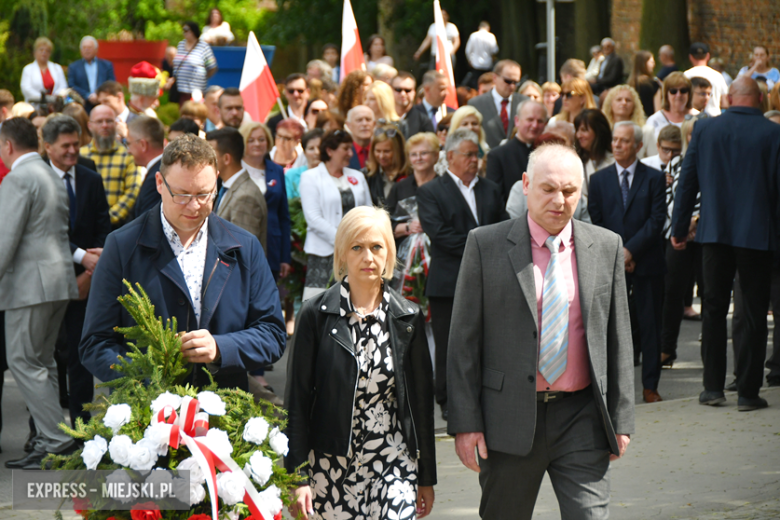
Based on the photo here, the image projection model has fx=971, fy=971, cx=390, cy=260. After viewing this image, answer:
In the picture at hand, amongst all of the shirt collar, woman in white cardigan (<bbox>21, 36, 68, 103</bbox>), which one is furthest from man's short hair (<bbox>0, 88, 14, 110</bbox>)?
the shirt collar

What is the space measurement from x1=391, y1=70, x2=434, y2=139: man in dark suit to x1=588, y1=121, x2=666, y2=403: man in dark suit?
3.62m

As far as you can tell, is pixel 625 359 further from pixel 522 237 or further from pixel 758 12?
pixel 758 12

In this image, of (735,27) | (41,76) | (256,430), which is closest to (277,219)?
(256,430)

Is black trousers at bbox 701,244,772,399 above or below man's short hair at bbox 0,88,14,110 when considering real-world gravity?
below

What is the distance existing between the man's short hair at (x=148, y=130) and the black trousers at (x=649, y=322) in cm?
396

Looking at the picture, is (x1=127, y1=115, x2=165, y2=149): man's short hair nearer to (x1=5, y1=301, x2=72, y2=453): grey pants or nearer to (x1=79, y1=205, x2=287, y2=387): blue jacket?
(x1=5, y1=301, x2=72, y2=453): grey pants

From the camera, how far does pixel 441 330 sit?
25.1 ft

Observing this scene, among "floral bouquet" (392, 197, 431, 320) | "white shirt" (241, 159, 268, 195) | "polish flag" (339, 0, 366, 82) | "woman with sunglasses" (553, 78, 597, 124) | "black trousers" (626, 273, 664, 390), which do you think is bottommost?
"black trousers" (626, 273, 664, 390)

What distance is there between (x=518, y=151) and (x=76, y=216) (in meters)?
3.83

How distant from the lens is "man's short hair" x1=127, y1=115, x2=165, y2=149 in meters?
7.47

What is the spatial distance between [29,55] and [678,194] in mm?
23242

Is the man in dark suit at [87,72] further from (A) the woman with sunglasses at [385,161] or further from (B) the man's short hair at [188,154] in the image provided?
(B) the man's short hair at [188,154]

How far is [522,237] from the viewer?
160 inches

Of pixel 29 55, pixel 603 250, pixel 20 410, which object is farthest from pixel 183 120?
pixel 29 55
